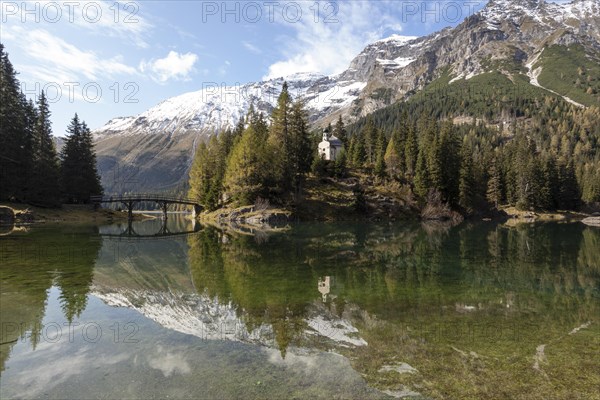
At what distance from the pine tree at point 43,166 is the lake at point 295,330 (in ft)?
156

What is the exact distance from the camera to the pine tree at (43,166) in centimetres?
6494

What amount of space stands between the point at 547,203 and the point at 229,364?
403 ft

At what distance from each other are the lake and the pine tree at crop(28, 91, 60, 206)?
1868 inches

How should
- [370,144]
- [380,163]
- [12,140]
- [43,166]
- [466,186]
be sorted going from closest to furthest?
[12,140]
[43,166]
[380,163]
[466,186]
[370,144]

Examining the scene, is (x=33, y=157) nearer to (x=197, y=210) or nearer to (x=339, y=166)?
(x=197, y=210)

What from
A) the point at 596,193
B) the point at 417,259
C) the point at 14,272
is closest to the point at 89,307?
the point at 14,272

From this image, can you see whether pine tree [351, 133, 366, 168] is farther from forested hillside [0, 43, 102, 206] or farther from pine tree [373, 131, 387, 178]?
forested hillside [0, 43, 102, 206]

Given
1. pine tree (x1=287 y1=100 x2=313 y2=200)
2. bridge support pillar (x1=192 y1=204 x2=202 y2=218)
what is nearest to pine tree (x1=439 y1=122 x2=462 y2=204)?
pine tree (x1=287 y1=100 x2=313 y2=200)

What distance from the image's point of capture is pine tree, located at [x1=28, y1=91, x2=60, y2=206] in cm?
6494

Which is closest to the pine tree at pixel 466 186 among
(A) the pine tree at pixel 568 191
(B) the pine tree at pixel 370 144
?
(B) the pine tree at pixel 370 144

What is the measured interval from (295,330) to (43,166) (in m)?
71.3

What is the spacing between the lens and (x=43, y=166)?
6619 cm

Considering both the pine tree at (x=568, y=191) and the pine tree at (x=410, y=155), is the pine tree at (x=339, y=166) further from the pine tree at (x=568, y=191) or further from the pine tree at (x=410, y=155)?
the pine tree at (x=568, y=191)

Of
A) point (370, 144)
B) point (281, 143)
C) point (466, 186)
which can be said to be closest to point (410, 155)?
point (370, 144)
